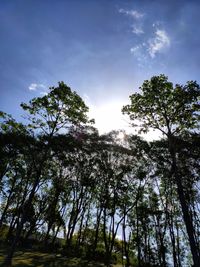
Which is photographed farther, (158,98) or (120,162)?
(120,162)

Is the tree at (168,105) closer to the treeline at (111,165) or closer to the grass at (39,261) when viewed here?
Result: the treeline at (111,165)

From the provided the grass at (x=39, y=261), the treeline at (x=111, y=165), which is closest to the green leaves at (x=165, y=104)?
the treeline at (x=111, y=165)

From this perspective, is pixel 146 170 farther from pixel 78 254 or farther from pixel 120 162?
→ pixel 78 254

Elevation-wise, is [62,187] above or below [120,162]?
below

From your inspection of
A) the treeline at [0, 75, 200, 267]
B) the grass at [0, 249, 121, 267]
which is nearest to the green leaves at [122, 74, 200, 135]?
the treeline at [0, 75, 200, 267]

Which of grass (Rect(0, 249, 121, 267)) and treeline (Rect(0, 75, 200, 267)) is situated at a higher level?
treeline (Rect(0, 75, 200, 267))

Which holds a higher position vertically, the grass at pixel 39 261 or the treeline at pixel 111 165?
the treeline at pixel 111 165

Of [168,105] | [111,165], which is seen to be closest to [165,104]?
[168,105]

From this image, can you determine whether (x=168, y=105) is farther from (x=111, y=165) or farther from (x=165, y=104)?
(x=111, y=165)

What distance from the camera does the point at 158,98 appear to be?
1544 centimetres

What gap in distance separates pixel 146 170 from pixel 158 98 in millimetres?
15413

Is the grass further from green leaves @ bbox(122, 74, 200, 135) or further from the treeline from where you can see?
green leaves @ bbox(122, 74, 200, 135)

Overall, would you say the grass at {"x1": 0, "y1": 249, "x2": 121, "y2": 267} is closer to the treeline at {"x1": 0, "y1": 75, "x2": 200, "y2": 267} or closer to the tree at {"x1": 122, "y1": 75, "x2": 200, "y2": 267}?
the treeline at {"x1": 0, "y1": 75, "x2": 200, "y2": 267}

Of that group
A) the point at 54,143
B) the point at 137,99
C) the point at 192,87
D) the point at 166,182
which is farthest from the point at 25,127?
the point at 166,182
